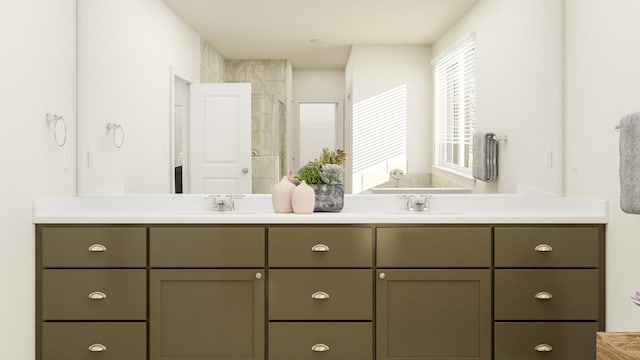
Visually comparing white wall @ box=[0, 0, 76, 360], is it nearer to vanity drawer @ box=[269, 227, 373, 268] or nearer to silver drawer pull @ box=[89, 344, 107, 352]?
silver drawer pull @ box=[89, 344, 107, 352]

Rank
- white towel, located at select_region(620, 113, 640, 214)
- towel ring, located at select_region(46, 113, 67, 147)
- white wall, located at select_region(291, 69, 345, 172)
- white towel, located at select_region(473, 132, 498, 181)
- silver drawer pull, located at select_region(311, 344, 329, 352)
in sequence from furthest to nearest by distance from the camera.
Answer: white towel, located at select_region(473, 132, 498, 181) → white wall, located at select_region(291, 69, 345, 172) → towel ring, located at select_region(46, 113, 67, 147) → silver drawer pull, located at select_region(311, 344, 329, 352) → white towel, located at select_region(620, 113, 640, 214)

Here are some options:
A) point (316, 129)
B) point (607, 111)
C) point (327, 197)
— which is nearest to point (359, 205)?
point (327, 197)

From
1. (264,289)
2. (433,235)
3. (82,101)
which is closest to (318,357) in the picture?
(264,289)

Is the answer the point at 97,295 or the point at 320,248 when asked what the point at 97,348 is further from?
the point at 320,248

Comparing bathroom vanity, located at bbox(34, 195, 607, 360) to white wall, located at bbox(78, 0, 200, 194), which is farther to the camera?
white wall, located at bbox(78, 0, 200, 194)

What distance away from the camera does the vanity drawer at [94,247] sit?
120 inches

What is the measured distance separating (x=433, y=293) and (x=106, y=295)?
4.98 feet

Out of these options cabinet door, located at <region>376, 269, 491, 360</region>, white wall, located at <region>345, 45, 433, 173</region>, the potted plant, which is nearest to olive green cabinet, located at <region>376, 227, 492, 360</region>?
cabinet door, located at <region>376, 269, 491, 360</region>

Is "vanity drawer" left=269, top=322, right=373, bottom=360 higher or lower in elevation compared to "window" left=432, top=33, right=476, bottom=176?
lower

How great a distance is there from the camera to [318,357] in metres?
3.04

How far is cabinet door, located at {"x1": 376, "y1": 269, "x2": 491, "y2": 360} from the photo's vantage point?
3035mm

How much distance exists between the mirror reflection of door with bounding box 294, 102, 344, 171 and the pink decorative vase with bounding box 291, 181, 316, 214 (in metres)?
0.16

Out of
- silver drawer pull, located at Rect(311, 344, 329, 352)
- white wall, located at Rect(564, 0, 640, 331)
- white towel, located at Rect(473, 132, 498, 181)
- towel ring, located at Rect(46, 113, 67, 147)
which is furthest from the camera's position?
white towel, located at Rect(473, 132, 498, 181)

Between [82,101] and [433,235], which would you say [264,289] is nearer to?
[433,235]
